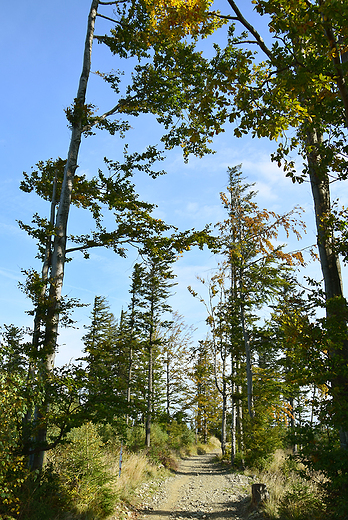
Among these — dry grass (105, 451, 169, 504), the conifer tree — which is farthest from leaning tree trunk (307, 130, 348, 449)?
dry grass (105, 451, 169, 504)

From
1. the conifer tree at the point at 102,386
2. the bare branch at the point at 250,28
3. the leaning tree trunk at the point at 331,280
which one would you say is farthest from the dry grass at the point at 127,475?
the bare branch at the point at 250,28

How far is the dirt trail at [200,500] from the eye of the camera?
25.2 ft

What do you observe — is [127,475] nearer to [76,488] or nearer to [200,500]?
[200,500]

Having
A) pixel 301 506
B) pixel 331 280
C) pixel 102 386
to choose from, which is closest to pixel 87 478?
pixel 102 386

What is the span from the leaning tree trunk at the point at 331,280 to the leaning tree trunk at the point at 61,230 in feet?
15.4

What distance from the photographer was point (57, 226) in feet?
26.0

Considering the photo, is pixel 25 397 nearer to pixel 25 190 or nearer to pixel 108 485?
pixel 108 485

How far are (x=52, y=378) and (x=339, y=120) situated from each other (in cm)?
657

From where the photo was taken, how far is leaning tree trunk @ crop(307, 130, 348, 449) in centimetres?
442

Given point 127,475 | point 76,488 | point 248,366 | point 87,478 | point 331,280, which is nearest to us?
point 331,280

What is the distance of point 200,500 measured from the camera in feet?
29.8

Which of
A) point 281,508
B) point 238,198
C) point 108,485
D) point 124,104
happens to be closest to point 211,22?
point 124,104

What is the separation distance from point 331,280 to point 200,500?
24.8 ft

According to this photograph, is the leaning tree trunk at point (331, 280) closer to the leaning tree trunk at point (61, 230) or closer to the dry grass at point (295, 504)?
the dry grass at point (295, 504)
